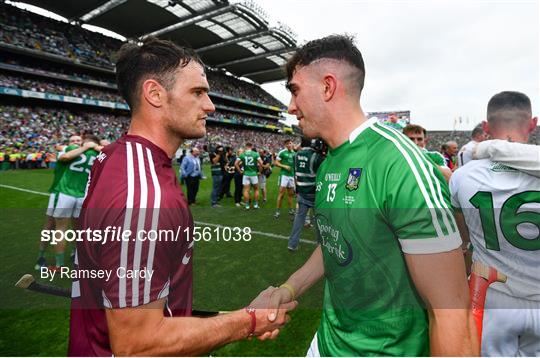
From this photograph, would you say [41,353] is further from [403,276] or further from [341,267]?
[403,276]

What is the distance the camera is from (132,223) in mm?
1222

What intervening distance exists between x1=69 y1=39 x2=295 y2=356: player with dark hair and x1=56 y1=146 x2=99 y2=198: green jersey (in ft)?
12.6

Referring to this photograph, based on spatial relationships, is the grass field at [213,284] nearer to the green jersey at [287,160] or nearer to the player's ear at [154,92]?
the green jersey at [287,160]

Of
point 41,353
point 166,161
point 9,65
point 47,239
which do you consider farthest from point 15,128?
point 166,161

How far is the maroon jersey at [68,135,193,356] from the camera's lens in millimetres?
1204

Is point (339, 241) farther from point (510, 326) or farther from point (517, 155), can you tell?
point (510, 326)

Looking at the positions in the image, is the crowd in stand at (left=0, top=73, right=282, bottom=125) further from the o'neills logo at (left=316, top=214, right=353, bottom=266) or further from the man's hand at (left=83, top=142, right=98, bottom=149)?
the o'neills logo at (left=316, top=214, right=353, bottom=266)

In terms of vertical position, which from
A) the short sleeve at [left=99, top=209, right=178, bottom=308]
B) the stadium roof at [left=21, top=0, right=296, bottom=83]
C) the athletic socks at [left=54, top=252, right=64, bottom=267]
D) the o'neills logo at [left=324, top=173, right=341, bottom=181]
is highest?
the stadium roof at [left=21, top=0, right=296, bottom=83]

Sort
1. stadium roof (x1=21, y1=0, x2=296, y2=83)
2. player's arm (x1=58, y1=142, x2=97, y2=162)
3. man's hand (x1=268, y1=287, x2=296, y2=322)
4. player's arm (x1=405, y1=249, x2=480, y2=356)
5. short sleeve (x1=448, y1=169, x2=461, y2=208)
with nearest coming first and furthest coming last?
player's arm (x1=405, y1=249, x2=480, y2=356) < man's hand (x1=268, y1=287, x2=296, y2=322) < short sleeve (x1=448, y1=169, x2=461, y2=208) < player's arm (x1=58, y1=142, x2=97, y2=162) < stadium roof (x1=21, y1=0, x2=296, y2=83)

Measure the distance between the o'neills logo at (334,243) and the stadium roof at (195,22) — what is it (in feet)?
83.8

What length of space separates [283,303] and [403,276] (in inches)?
29.3

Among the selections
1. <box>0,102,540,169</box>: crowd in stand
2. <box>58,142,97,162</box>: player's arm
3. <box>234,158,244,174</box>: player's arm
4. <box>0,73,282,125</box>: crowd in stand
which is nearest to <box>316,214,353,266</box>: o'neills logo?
<box>58,142,97,162</box>: player's arm

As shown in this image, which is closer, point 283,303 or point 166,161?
point 166,161

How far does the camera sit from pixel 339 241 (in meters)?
1.50
